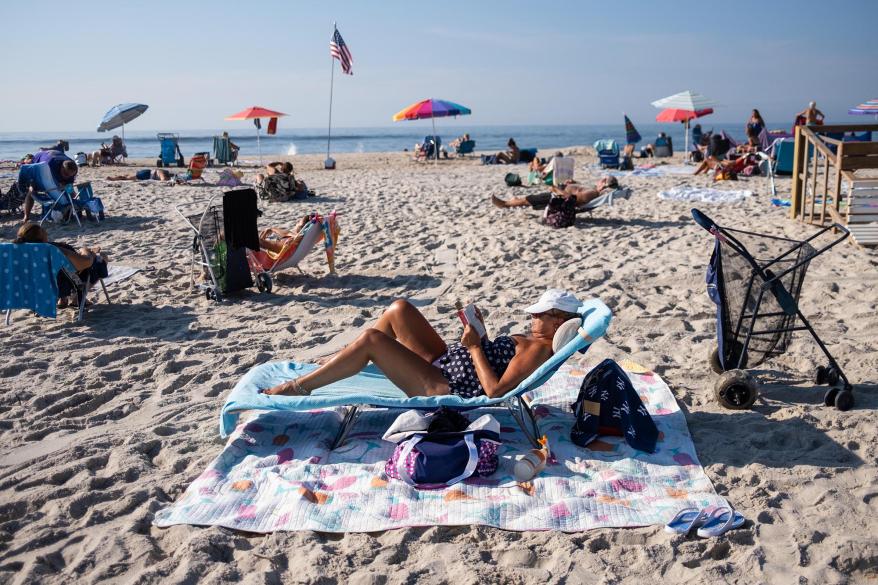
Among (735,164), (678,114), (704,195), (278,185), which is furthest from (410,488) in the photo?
(678,114)

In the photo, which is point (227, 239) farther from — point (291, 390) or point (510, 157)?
point (510, 157)

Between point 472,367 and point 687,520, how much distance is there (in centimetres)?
125

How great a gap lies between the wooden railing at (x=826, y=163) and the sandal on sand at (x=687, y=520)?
20.0ft

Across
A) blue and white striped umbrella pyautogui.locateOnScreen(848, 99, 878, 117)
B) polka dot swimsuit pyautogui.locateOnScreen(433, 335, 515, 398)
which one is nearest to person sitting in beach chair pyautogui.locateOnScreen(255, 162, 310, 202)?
polka dot swimsuit pyautogui.locateOnScreen(433, 335, 515, 398)

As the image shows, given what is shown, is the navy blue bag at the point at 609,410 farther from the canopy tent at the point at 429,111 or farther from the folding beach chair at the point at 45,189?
the canopy tent at the point at 429,111

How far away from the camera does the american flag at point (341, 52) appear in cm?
1806

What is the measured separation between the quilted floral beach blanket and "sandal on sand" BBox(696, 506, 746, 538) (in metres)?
0.11

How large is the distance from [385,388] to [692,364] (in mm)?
1969

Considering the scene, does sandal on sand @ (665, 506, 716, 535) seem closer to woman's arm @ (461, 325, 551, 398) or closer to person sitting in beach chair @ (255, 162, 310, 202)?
woman's arm @ (461, 325, 551, 398)

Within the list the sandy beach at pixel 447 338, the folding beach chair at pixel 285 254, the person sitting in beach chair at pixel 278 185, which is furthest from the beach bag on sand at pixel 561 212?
the person sitting in beach chair at pixel 278 185

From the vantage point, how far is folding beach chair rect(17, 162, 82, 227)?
9586 millimetres

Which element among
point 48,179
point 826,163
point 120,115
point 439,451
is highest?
point 120,115

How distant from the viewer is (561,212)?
9.15 metres

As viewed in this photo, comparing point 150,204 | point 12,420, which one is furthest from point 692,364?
point 150,204
